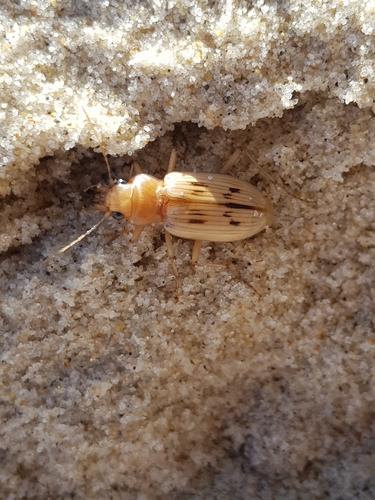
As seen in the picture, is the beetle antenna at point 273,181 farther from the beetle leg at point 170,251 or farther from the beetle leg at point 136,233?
the beetle leg at point 136,233

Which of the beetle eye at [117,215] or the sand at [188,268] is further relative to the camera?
the beetle eye at [117,215]

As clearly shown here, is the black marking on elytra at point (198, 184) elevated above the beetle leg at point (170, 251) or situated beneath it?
elevated above

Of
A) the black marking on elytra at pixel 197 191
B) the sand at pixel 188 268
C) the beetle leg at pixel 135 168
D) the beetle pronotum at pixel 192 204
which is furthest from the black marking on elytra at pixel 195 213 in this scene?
the beetle leg at pixel 135 168

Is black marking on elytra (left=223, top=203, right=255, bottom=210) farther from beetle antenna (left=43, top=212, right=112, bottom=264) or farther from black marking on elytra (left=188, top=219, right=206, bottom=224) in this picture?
beetle antenna (left=43, top=212, right=112, bottom=264)

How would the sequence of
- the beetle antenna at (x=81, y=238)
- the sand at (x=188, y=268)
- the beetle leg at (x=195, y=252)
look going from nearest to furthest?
the sand at (x=188, y=268)
the beetle antenna at (x=81, y=238)
the beetle leg at (x=195, y=252)

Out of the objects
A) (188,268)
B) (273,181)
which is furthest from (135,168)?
(273,181)

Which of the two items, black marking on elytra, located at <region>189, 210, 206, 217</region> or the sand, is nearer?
the sand

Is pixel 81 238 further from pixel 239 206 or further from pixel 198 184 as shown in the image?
pixel 239 206

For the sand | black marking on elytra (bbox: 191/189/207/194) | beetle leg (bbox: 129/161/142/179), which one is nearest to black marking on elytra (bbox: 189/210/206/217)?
black marking on elytra (bbox: 191/189/207/194)
